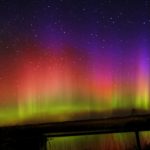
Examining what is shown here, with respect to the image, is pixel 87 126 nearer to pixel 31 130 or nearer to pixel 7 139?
pixel 31 130

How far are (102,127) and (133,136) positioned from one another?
8.3 inches

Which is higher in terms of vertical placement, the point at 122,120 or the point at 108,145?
the point at 122,120

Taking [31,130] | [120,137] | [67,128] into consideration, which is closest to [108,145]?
[120,137]

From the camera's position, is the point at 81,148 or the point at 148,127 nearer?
the point at 148,127

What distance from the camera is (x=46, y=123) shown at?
2307 mm

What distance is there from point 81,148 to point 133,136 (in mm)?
326

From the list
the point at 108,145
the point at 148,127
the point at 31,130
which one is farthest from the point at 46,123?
the point at 148,127

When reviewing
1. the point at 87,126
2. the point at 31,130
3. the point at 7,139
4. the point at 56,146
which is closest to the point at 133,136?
the point at 87,126

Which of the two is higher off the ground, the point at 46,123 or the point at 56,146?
the point at 46,123

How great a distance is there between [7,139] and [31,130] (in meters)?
0.16

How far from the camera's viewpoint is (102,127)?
2289 mm

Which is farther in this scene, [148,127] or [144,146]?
[144,146]

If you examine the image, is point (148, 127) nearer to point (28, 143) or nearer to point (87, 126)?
point (87, 126)

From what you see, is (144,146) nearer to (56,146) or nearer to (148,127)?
(148,127)
